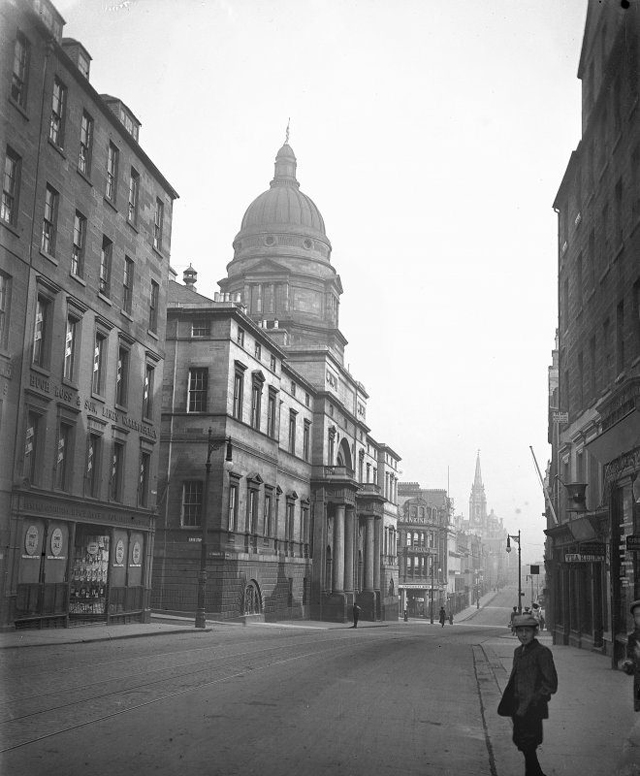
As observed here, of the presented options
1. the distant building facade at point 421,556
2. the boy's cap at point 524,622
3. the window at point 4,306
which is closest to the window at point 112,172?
the window at point 4,306

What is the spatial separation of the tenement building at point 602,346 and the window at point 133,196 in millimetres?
15922

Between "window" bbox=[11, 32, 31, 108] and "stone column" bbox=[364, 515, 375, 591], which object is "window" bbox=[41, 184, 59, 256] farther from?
"stone column" bbox=[364, 515, 375, 591]

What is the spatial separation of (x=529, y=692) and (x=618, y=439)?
12.6 meters

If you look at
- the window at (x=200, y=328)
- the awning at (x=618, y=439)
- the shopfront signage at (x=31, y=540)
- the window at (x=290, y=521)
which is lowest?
the shopfront signage at (x=31, y=540)

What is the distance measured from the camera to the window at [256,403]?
50050 millimetres

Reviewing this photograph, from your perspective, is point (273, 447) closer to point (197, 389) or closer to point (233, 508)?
point (233, 508)

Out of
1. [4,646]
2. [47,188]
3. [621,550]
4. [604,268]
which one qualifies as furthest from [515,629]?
[47,188]

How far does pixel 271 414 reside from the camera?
53.5m

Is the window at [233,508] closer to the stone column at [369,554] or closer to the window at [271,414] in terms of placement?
the window at [271,414]

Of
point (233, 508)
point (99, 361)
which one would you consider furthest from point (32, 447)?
point (233, 508)

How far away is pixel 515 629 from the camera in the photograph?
9430 mm

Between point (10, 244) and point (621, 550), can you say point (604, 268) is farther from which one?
point (10, 244)

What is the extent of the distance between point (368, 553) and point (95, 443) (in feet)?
158

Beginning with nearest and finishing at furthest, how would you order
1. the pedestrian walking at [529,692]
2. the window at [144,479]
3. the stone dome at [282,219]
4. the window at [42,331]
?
the pedestrian walking at [529,692] < the window at [42,331] < the window at [144,479] < the stone dome at [282,219]
